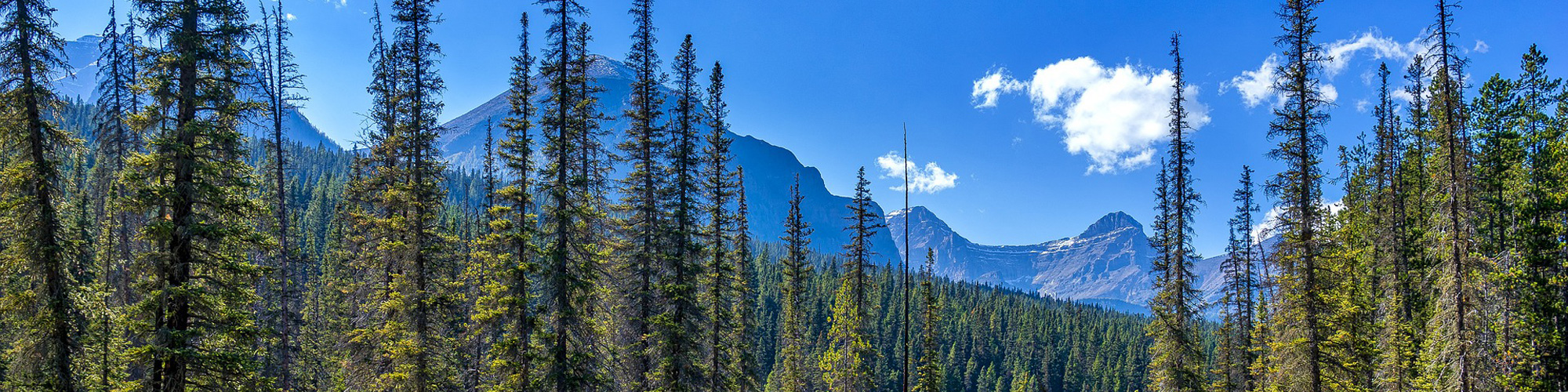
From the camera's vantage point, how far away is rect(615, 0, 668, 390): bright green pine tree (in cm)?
2044

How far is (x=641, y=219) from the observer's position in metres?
20.9

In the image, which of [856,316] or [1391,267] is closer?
[1391,267]

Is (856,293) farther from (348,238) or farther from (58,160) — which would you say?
(58,160)

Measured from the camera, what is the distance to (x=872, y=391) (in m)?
37.5

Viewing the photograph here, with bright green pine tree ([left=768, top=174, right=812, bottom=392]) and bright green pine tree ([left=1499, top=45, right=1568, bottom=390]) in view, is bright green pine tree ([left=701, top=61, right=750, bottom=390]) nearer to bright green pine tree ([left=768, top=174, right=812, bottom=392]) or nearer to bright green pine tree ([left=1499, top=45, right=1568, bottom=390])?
bright green pine tree ([left=768, top=174, right=812, bottom=392])

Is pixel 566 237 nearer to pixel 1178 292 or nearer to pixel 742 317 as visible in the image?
pixel 742 317

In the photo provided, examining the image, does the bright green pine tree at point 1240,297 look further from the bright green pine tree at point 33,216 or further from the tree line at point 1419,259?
the bright green pine tree at point 33,216

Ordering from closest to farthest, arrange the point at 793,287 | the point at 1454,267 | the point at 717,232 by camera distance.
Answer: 1. the point at 1454,267
2. the point at 717,232
3. the point at 793,287

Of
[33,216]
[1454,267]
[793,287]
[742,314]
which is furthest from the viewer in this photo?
[793,287]

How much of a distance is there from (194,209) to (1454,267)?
95.2 ft

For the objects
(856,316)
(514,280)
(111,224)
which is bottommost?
(856,316)

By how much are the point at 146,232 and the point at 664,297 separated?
39.5 ft

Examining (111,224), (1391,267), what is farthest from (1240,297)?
(111,224)

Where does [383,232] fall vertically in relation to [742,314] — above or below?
above
